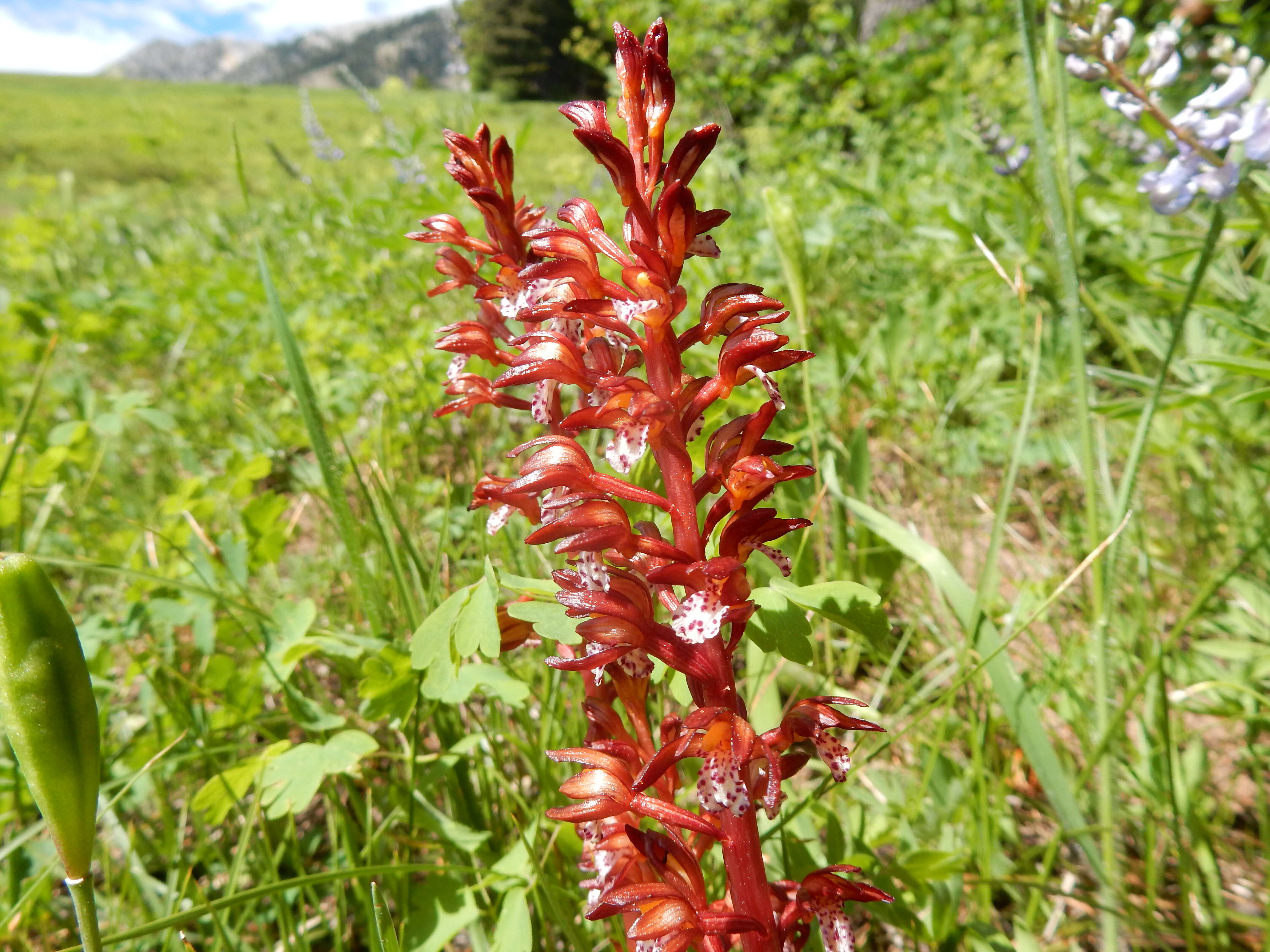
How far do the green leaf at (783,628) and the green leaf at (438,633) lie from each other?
424 millimetres

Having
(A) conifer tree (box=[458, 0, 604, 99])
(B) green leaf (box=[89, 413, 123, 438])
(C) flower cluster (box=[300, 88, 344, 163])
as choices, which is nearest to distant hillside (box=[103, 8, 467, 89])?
(A) conifer tree (box=[458, 0, 604, 99])

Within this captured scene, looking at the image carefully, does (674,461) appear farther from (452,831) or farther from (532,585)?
(452,831)

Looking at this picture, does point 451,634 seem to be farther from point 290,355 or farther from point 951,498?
point 951,498

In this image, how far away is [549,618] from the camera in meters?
1.04

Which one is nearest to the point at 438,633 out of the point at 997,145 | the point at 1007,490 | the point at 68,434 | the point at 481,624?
the point at 481,624

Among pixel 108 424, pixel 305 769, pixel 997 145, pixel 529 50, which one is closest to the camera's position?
pixel 305 769

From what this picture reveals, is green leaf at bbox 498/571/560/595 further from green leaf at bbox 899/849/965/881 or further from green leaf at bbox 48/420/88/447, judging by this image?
green leaf at bbox 48/420/88/447

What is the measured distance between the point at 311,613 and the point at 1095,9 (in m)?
1.96

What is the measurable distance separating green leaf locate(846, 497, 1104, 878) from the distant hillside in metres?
16.6

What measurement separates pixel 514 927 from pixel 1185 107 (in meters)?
1.97

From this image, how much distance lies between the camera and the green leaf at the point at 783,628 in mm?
917

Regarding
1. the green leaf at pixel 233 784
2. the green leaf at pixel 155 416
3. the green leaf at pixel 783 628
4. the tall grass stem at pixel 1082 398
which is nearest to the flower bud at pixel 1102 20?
the tall grass stem at pixel 1082 398

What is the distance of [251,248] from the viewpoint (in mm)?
6082

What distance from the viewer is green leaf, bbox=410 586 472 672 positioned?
1.07m
